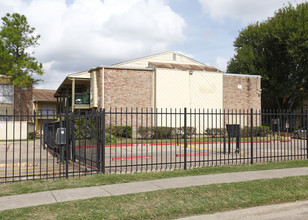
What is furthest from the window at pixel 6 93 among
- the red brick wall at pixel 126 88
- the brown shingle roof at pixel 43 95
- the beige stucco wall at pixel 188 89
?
the beige stucco wall at pixel 188 89

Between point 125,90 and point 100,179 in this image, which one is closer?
point 100,179

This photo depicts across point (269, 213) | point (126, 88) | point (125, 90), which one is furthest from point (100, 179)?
point (126, 88)

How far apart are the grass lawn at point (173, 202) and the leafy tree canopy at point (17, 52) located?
2482 cm

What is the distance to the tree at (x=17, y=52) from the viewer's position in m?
28.7

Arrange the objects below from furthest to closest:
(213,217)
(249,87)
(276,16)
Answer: (276,16) → (249,87) → (213,217)

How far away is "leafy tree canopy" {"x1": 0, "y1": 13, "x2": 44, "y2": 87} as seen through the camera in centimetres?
2869

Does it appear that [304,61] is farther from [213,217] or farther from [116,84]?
[213,217]

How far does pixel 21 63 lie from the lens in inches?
1139

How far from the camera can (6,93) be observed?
3033 cm

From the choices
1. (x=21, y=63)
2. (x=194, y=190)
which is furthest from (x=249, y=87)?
(x=194, y=190)

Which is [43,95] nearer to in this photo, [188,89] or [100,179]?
[188,89]

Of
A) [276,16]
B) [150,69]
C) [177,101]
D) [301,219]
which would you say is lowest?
[301,219]

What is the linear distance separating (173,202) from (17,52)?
28.0 metres

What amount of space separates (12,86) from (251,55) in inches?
1043
